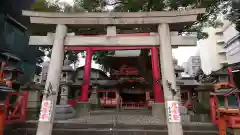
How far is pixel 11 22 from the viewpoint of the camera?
46.0ft

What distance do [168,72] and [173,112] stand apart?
1027 millimetres

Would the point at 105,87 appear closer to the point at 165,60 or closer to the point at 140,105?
the point at 140,105

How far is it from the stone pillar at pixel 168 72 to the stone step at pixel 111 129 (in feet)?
7.55

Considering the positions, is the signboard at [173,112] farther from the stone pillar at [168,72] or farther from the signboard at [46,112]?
the signboard at [46,112]

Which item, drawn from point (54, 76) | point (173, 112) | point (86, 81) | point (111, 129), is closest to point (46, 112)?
point (54, 76)

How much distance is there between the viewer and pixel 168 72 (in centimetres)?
397

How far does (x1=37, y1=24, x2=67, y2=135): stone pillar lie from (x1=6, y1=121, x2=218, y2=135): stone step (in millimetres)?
2354

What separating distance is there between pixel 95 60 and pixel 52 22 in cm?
1471

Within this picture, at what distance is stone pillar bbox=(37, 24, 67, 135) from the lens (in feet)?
12.0

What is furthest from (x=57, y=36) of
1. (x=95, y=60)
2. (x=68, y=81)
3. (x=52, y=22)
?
(x=95, y=60)

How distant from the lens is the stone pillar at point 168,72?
367cm

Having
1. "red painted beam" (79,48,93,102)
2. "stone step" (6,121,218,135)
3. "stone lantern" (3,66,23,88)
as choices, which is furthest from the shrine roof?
"red painted beam" (79,48,93,102)

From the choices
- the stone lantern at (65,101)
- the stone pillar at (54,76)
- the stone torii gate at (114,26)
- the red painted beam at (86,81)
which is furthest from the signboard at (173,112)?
the red painted beam at (86,81)

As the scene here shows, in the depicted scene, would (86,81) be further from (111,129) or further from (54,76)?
(54,76)
